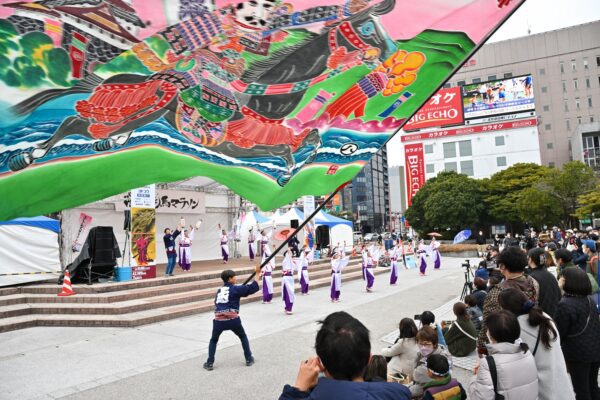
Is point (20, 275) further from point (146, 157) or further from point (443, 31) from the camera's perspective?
point (443, 31)

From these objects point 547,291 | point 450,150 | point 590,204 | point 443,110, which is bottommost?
point 547,291

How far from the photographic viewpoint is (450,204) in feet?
141

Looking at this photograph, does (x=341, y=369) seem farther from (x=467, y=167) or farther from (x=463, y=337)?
(x=467, y=167)

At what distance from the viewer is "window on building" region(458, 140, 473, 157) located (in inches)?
2379

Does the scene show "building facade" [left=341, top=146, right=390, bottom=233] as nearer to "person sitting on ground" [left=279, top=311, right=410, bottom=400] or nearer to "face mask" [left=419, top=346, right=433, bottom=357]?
"face mask" [left=419, top=346, right=433, bottom=357]

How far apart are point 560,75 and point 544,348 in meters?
73.5

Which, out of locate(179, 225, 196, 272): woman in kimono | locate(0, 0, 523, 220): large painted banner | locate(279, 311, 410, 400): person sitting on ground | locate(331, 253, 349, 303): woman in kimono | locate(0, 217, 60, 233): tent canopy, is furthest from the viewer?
locate(179, 225, 196, 272): woman in kimono

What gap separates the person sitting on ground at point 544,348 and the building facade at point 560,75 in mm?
66223

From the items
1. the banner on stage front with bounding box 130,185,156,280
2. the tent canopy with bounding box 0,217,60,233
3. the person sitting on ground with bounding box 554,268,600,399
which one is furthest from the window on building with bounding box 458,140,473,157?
the person sitting on ground with bounding box 554,268,600,399

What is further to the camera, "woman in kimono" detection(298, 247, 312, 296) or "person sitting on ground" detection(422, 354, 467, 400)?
"woman in kimono" detection(298, 247, 312, 296)

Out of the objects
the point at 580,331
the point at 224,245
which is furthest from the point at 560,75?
the point at 580,331

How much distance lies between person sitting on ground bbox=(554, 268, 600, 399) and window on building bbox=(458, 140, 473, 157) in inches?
2431

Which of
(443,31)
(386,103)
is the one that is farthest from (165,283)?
(443,31)

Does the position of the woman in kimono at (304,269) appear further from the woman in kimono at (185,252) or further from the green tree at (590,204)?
the green tree at (590,204)
